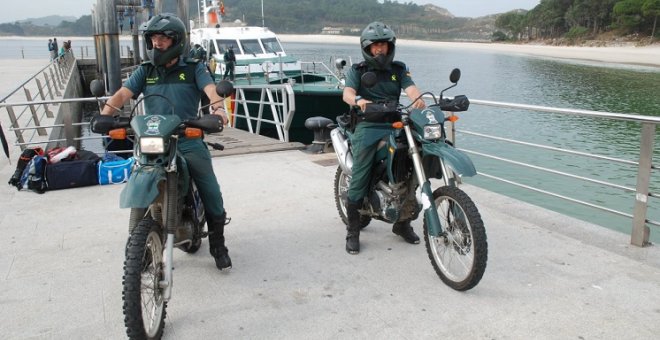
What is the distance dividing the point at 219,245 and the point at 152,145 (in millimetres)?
1202

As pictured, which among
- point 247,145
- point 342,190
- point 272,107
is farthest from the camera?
point 272,107

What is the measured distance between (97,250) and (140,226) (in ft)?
5.96

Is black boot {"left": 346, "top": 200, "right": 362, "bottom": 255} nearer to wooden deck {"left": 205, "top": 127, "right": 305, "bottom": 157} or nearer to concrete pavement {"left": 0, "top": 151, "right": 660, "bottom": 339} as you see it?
concrete pavement {"left": 0, "top": 151, "right": 660, "bottom": 339}

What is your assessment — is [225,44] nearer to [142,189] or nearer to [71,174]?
[71,174]

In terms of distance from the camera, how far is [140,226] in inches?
120

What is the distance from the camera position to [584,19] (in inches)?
3322

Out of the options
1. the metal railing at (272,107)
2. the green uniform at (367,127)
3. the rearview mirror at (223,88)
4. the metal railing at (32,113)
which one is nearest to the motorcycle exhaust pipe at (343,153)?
the green uniform at (367,127)

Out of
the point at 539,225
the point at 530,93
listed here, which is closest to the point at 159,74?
the point at 539,225

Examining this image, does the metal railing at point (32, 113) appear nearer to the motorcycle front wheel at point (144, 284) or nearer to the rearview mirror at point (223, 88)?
the rearview mirror at point (223, 88)

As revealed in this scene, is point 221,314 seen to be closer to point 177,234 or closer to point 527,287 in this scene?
point 177,234

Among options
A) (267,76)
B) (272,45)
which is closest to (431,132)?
(267,76)

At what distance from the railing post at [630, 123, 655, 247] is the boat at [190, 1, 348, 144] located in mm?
8295

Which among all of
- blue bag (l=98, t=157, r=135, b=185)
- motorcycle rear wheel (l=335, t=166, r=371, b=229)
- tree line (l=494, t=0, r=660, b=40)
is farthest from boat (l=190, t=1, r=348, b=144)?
tree line (l=494, t=0, r=660, b=40)

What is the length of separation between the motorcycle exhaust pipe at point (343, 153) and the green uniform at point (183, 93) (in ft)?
3.79
